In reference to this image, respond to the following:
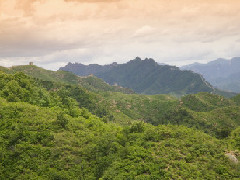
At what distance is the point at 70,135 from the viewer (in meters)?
34.8

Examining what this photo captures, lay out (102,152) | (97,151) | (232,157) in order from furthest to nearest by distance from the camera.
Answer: (97,151), (102,152), (232,157)

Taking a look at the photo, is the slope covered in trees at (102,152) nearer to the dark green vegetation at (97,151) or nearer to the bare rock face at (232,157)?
the dark green vegetation at (97,151)

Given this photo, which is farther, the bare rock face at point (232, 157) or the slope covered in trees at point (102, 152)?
the bare rock face at point (232, 157)

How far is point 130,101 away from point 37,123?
113 m

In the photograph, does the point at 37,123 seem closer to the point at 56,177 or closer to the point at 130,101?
the point at 56,177

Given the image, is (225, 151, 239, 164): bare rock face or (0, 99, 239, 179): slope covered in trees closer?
(0, 99, 239, 179): slope covered in trees

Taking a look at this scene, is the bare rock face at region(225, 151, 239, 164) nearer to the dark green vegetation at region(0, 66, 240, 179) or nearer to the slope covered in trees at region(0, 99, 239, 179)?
the dark green vegetation at region(0, 66, 240, 179)

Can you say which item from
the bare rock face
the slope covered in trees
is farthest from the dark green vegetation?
the bare rock face

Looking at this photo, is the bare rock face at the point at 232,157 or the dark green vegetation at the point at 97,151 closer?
the dark green vegetation at the point at 97,151

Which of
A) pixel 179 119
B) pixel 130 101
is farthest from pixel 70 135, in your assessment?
pixel 130 101

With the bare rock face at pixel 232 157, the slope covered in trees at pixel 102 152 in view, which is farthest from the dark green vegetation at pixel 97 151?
the bare rock face at pixel 232 157

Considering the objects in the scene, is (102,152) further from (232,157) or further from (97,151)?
(232,157)

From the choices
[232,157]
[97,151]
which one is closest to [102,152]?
[97,151]

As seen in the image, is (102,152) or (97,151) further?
(97,151)
